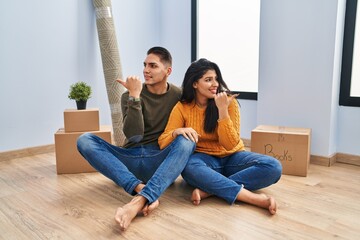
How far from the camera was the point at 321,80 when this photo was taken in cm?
217

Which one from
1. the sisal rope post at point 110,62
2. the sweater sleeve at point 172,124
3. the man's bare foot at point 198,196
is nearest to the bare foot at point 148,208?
the man's bare foot at point 198,196

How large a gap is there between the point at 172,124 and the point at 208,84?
0.94 feet

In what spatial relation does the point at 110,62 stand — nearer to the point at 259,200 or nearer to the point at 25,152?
the point at 25,152

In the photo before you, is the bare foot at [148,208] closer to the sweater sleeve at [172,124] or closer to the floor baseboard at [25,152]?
the sweater sleeve at [172,124]

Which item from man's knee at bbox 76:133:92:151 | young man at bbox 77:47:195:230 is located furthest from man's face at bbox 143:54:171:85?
man's knee at bbox 76:133:92:151

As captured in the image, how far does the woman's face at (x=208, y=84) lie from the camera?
1648mm

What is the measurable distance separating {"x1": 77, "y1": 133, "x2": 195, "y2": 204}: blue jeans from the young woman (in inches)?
2.7

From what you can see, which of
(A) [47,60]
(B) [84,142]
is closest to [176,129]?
(B) [84,142]

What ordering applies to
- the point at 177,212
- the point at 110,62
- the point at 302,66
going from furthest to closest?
the point at 110,62 < the point at 302,66 < the point at 177,212

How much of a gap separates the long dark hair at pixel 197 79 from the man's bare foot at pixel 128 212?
524 millimetres

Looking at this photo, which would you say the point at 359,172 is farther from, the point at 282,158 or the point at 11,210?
the point at 11,210

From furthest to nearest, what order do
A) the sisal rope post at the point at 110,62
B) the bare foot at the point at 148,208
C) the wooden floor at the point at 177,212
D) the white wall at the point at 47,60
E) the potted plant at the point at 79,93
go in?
1. the sisal rope post at the point at 110,62
2. the white wall at the point at 47,60
3. the potted plant at the point at 79,93
4. the bare foot at the point at 148,208
5. the wooden floor at the point at 177,212

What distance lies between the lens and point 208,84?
1646 mm

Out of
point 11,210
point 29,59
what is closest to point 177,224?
point 11,210
